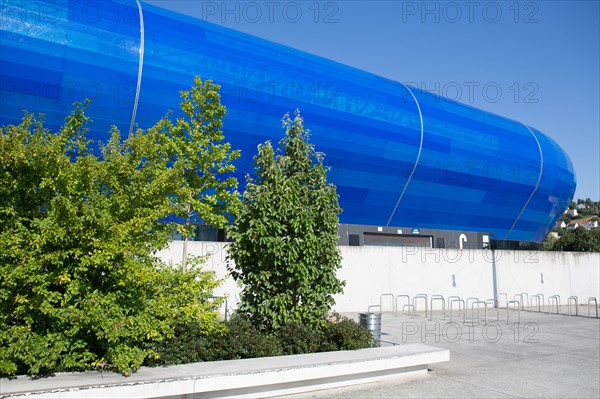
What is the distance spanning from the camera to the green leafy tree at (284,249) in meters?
8.88

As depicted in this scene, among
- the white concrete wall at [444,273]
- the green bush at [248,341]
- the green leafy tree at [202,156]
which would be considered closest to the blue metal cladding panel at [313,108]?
the white concrete wall at [444,273]

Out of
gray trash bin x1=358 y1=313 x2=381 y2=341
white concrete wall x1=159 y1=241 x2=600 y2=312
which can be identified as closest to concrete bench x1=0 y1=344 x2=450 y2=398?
gray trash bin x1=358 y1=313 x2=381 y2=341

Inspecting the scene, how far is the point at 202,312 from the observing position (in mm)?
7887

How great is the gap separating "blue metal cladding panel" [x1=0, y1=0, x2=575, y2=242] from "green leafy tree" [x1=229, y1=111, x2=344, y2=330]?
37.0ft

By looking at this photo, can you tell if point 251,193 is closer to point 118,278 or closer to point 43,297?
point 118,278

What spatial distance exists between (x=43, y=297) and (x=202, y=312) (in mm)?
2518

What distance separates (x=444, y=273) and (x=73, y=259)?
19.8m

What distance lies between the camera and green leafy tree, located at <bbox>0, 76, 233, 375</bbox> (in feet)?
19.7

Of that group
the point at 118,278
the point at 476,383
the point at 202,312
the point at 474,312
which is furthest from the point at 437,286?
the point at 118,278

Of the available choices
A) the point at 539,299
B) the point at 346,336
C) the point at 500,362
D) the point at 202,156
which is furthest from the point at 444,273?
the point at 346,336

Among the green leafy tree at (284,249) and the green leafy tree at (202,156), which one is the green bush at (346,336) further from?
the green leafy tree at (202,156)

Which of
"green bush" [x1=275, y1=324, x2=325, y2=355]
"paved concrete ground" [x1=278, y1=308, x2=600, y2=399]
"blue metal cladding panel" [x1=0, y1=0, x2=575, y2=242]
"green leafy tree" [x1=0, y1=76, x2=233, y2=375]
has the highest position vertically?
"blue metal cladding panel" [x1=0, y1=0, x2=575, y2=242]

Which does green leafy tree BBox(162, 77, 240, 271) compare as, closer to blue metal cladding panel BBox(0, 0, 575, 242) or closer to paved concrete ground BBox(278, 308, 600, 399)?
paved concrete ground BBox(278, 308, 600, 399)

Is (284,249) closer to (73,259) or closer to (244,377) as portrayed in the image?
(244,377)
